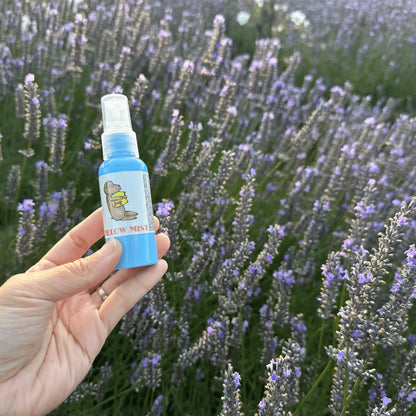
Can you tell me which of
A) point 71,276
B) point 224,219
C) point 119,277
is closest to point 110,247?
point 71,276

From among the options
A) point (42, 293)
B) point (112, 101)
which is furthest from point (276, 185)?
point (42, 293)

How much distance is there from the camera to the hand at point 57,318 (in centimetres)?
119

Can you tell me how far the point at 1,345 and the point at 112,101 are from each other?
799mm

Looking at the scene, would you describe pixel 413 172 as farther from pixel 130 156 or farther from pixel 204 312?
pixel 130 156

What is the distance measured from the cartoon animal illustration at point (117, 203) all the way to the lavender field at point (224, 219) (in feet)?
1.68

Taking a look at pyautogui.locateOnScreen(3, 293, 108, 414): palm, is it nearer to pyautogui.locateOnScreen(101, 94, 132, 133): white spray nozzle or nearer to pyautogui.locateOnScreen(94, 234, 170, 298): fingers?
pyautogui.locateOnScreen(94, 234, 170, 298): fingers

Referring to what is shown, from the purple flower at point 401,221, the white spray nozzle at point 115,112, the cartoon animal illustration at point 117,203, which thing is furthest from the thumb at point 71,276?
the purple flower at point 401,221

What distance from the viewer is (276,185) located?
3117 millimetres

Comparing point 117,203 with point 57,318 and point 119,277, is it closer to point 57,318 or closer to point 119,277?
point 119,277

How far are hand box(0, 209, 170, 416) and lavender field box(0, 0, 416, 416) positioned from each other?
0.95 ft

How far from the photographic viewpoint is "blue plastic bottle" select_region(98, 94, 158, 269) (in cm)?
127

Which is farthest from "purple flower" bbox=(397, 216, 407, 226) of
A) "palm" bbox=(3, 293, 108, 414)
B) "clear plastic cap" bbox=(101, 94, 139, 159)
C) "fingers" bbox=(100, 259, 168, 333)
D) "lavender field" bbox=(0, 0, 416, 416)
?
"palm" bbox=(3, 293, 108, 414)

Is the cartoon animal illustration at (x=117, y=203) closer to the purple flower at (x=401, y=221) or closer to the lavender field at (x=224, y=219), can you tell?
the lavender field at (x=224, y=219)

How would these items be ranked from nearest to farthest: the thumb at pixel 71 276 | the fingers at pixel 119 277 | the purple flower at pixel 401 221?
the thumb at pixel 71 276 < the purple flower at pixel 401 221 < the fingers at pixel 119 277
